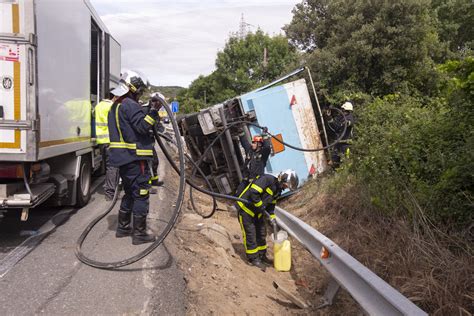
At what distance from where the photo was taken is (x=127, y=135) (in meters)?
4.36

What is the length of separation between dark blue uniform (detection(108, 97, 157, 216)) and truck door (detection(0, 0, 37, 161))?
80cm

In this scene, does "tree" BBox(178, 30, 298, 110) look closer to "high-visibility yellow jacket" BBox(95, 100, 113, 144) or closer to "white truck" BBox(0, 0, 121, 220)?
"high-visibility yellow jacket" BBox(95, 100, 113, 144)

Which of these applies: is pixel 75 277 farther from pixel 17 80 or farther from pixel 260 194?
pixel 260 194

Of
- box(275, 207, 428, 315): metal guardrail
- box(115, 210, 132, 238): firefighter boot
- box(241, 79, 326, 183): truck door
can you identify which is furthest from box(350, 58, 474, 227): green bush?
box(115, 210, 132, 238): firefighter boot

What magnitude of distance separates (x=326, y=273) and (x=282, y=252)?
669 mm

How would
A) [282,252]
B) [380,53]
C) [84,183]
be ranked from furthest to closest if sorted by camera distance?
[380,53]
[84,183]
[282,252]

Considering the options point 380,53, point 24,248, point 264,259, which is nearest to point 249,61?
point 380,53

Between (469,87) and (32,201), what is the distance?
447 cm

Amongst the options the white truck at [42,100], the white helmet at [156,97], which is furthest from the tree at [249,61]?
the white helmet at [156,97]

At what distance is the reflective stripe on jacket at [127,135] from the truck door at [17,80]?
2.59 ft

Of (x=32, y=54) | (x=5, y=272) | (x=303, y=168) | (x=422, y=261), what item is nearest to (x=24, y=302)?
(x=5, y=272)

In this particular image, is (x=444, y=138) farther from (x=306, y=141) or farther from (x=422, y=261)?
(x=306, y=141)

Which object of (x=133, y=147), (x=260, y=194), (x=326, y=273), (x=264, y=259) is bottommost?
(x=264, y=259)

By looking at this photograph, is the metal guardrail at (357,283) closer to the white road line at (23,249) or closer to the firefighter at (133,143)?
the firefighter at (133,143)
